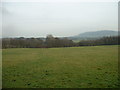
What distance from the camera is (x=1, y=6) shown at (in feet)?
9.86

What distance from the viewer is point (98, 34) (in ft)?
49.5

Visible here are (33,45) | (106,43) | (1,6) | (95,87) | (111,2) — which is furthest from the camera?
(106,43)

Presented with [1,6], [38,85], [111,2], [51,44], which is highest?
[111,2]

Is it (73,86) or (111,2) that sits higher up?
(111,2)

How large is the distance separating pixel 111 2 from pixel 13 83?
449cm

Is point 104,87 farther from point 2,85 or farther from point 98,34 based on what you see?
point 98,34

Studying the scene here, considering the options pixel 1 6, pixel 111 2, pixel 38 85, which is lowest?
pixel 38 85

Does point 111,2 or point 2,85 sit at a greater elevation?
point 111,2

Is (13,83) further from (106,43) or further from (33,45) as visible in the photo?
(106,43)

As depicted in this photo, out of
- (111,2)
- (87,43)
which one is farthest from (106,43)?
(111,2)

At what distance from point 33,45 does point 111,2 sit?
35.9ft

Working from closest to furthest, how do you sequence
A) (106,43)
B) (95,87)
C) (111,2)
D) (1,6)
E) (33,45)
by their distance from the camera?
(95,87)
(1,6)
(111,2)
(33,45)
(106,43)

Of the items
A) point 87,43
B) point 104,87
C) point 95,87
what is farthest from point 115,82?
point 87,43

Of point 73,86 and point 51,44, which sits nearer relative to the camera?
point 73,86
